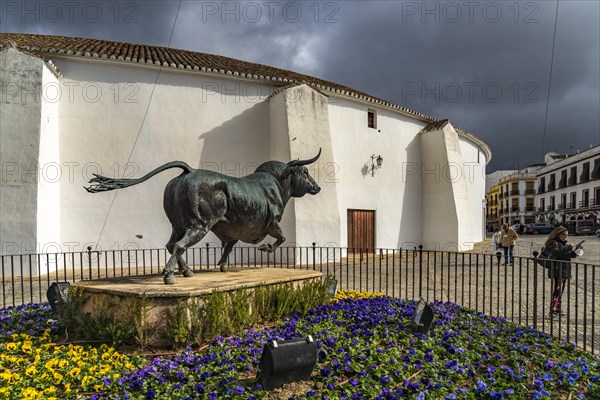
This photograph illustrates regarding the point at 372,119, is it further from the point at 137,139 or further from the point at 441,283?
the point at 441,283

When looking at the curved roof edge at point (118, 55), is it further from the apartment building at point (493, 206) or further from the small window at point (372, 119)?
the apartment building at point (493, 206)

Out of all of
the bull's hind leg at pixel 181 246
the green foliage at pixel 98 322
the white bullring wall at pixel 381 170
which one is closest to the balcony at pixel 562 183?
the white bullring wall at pixel 381 170

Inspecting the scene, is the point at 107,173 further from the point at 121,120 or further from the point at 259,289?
the point at 259,289

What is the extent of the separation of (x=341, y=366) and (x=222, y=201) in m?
2.32

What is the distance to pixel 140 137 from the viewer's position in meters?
12.2

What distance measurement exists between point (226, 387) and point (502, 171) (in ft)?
243

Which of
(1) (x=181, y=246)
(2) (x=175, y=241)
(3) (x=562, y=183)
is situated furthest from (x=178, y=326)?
(3) (x=562, y=183)

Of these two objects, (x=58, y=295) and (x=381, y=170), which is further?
(x=381, y=170)

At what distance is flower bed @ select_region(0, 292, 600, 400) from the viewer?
9.27 feet

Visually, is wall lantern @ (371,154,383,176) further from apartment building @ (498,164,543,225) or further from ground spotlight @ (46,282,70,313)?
apartment building @ (498,164,543,225)

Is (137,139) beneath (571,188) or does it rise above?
above

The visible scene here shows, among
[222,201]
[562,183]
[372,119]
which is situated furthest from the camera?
[562,183]

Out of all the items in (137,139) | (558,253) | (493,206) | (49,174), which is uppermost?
(137,139)

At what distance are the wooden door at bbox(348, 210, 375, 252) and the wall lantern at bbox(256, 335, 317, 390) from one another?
1280cm
